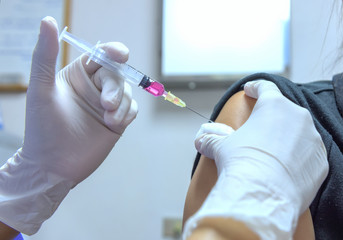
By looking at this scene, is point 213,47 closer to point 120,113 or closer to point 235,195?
point 120,113

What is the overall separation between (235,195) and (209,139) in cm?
26


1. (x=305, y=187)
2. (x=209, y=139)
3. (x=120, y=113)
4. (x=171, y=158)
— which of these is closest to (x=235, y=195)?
(x=305, y=187)

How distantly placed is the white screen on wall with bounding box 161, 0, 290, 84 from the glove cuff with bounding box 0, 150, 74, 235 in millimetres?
829

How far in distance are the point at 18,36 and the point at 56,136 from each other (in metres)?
1.19

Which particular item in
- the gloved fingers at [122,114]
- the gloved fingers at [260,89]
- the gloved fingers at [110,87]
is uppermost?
the gloved fingers at [260,89]

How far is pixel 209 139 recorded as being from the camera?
0.71 meters

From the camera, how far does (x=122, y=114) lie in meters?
0.79

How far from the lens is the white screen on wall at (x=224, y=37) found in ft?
4.90

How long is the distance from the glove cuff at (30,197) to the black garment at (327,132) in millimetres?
387

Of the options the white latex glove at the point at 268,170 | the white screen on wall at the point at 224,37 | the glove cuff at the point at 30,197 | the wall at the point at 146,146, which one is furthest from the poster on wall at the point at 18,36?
the white latex glove at the point at 268,170

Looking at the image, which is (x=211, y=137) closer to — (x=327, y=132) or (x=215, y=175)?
(x=215, y=175)

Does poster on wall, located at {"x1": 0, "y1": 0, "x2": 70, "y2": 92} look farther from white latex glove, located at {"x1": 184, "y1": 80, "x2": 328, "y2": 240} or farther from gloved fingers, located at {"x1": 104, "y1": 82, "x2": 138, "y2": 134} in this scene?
white latex glove, located at {"x1": 184, "y1": 80, "x2": 328, "y2": 240}

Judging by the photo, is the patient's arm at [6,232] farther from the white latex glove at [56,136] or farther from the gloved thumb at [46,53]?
the gloved thumb at [46,53]

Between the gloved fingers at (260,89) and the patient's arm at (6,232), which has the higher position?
the gloved fingers at (260,89)
